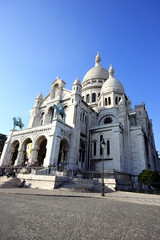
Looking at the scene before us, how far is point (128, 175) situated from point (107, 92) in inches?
786

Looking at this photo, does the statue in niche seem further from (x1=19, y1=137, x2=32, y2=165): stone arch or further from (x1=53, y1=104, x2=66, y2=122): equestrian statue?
(x1=19, y1=137, x2=32, y2=165): stone arch

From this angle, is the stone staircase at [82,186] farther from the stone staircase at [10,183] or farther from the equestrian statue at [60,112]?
the equestrian statue at [60,112]

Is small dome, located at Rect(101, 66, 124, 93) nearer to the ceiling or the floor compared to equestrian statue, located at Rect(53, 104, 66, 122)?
nearer to the ceiling

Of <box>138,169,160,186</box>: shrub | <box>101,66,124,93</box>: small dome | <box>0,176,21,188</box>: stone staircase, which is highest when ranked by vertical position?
<box>101,66,124,93</box>: small dome

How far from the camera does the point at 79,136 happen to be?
2589 centimetres

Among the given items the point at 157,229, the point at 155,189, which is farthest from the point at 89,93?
the point at 157,229

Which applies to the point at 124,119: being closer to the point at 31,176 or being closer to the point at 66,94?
the point at 66,94

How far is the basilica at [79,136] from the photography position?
23453 mm

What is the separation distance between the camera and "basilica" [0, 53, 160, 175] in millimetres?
23453

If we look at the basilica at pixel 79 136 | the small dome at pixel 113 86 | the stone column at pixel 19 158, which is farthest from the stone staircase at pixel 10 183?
the small dome at pixel 113 86

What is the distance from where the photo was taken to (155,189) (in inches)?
862

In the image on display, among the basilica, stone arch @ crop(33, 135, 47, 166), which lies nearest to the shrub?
the basilica

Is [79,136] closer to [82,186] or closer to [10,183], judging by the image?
[82,186]

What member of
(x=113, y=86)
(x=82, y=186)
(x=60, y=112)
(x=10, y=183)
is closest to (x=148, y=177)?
(x=82, y=186)
